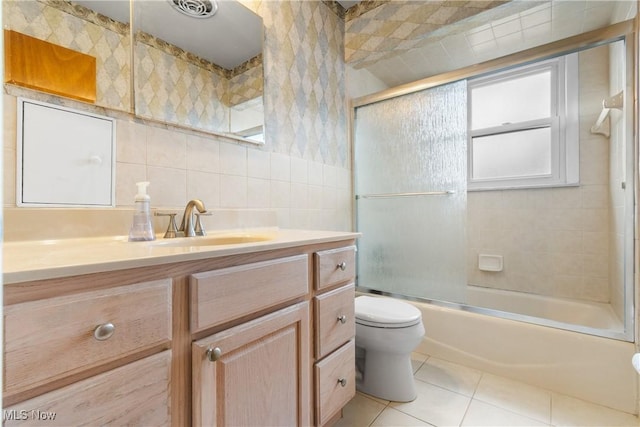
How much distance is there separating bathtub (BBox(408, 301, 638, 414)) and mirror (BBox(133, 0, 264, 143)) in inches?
59.6

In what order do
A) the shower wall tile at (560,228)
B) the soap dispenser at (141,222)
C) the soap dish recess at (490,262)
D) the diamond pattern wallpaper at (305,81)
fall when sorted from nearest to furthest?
the soap dispenser at (141,222) → the diamond pattern wallpaper at (305,81) → the shower wall tile at (560,228) → the soap dish recess at (490,262)

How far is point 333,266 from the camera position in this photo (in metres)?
1.15

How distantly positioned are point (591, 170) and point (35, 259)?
2.75 m

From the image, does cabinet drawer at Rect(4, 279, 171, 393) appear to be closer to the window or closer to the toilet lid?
the toilet lid

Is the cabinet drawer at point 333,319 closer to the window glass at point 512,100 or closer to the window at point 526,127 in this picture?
the window at point 526,127

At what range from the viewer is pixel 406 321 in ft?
4.45

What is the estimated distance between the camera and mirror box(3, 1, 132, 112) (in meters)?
0.90

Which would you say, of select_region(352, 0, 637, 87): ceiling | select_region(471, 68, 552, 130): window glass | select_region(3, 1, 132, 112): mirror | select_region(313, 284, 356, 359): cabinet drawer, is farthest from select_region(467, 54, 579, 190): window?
select_region(3, 1, 132, 112): mirror

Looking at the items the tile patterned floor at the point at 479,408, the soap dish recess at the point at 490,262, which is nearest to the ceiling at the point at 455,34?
the soap dish recess at the point at 490,262

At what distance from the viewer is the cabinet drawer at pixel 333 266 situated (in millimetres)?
1082

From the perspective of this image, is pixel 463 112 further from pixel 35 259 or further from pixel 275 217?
pixel 35 259

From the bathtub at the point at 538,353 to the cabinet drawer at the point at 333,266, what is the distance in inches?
35.5

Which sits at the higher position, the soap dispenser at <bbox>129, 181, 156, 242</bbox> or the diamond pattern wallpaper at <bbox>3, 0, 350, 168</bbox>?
the diamond pattern wallpaper at <bbox>3, 0, 350, 168</bbox>

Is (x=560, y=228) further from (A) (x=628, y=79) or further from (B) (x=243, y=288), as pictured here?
(B) (x=243, y=288)
